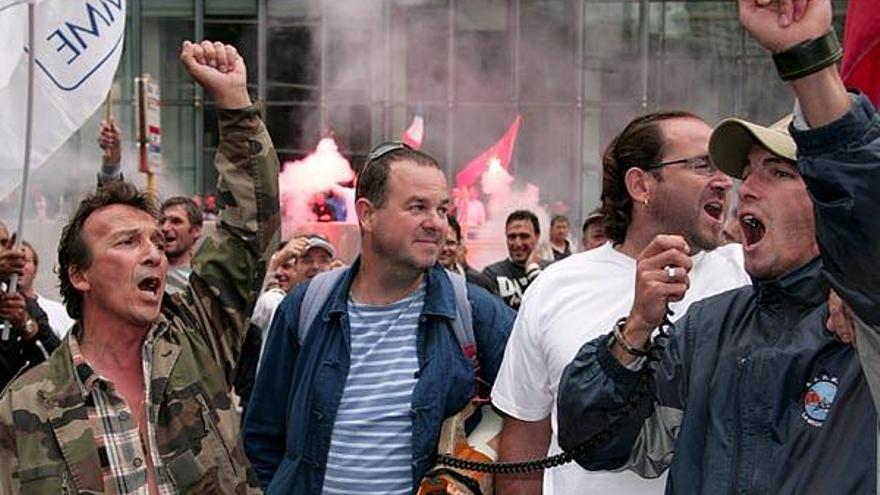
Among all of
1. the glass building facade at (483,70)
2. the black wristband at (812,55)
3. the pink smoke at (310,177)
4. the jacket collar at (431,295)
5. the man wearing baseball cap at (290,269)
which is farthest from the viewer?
the glass building facade at (483,70)

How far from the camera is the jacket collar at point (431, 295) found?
4207 millimetres

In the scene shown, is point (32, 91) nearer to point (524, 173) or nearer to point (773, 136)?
point (773, 136)

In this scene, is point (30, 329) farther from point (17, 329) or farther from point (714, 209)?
point (714, 209)

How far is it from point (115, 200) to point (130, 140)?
24840mm

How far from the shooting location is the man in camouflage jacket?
127 inches

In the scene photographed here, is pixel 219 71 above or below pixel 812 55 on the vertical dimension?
above

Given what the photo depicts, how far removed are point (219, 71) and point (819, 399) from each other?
1.90 meters

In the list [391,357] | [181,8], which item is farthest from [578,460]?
[181,8]

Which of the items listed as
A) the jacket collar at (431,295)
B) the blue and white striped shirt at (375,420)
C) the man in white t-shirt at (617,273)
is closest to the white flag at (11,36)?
the jacket collar at (431,295)

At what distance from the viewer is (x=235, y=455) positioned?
3.51m

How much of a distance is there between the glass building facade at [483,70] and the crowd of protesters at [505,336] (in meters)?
23.3

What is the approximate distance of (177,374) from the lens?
3465 mm

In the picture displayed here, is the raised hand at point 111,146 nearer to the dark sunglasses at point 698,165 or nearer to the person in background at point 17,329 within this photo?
the person in background at point 17,329

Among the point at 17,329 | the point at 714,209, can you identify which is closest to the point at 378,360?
the point at 714,209
